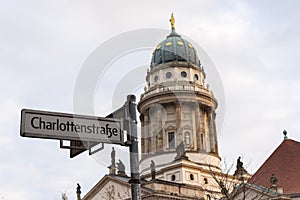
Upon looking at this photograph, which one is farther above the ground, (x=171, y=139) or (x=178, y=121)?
(x=178, y=121)

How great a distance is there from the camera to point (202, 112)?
6862 cm

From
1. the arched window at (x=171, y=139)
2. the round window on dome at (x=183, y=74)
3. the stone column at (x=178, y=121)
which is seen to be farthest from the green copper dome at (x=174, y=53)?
the arched window at (x=171, y=139)

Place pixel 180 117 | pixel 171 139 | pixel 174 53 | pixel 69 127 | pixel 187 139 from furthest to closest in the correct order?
1. pixel 174 53
2. pixel 180 117
3. pixel 187 139
4. pixel 171 139
5. pixel 69 127

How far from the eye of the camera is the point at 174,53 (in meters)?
69.9

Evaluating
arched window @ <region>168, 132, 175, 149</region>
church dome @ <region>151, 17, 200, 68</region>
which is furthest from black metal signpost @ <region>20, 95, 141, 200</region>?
church dome @ <region>151, 17, 200, 68</region>

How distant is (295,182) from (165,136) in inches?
811

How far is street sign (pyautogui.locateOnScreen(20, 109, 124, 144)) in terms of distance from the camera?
7.47 meters

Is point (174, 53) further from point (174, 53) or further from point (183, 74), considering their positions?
point (183, 74)

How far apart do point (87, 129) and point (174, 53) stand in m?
62.6

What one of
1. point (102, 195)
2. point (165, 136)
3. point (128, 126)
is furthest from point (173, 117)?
point (128, 126)

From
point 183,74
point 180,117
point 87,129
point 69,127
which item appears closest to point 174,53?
point 183,74

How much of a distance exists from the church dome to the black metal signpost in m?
60.6

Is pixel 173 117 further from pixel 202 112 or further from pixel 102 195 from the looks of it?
pixel 102 195

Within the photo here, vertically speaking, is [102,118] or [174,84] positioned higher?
[174,84]
